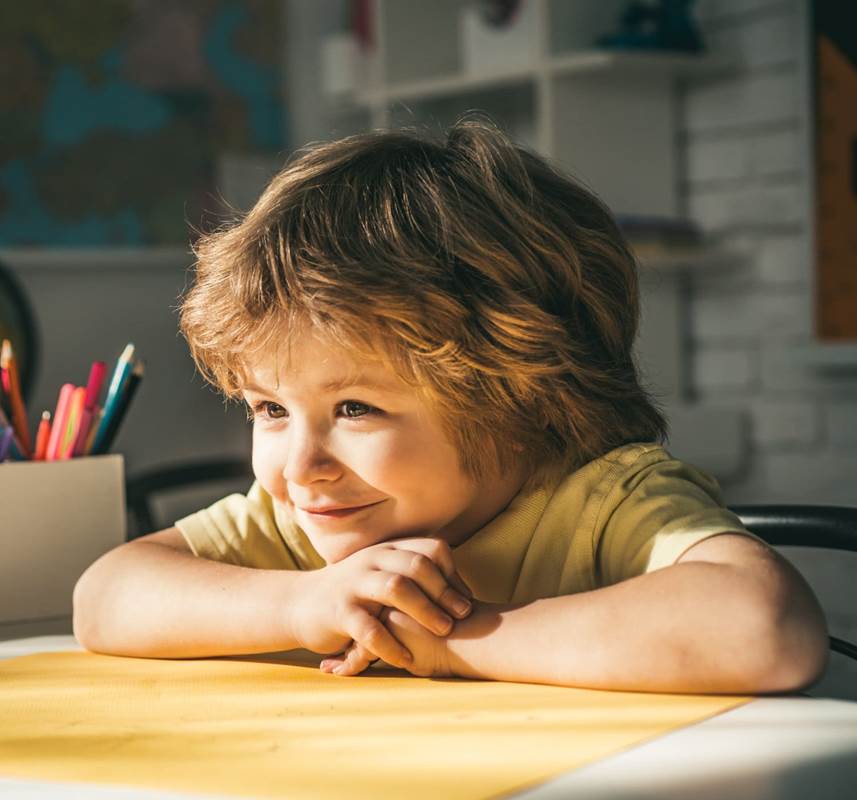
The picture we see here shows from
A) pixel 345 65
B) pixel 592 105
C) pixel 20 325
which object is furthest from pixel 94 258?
pixel 592 105

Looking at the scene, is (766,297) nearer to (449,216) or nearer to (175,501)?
(175,501)

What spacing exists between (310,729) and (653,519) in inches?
10.4

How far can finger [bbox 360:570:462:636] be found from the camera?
2.47ft

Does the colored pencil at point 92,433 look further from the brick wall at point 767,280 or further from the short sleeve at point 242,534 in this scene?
the brick wall at point 767,280

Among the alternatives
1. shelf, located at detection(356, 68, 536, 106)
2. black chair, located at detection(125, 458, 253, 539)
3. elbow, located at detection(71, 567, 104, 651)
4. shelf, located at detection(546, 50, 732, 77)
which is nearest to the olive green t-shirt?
elbow, located at detection(71, 567, 104, 651)

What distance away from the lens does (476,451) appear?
0.83m

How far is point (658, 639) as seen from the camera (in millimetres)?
700

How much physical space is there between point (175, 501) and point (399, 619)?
6.25ft

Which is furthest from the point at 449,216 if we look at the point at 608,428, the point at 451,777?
the point at 451,777

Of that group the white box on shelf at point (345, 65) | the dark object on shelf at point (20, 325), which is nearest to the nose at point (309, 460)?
the dark object on shelf at point (20, 325)

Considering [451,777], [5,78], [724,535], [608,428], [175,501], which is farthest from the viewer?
[175,501]

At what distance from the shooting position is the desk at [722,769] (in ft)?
1.76

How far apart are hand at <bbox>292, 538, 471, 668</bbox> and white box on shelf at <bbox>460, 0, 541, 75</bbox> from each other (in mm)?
1705

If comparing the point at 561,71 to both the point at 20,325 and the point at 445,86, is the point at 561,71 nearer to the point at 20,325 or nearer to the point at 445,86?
the point at 445,86
